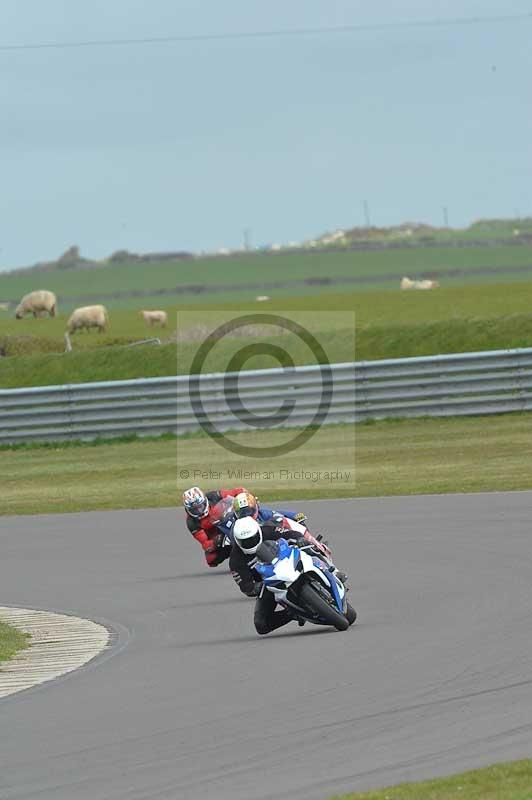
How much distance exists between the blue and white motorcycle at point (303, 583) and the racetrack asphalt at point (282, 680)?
0.80 feet

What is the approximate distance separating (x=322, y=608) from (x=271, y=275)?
9458 centimetres

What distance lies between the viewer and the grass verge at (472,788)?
7031mm

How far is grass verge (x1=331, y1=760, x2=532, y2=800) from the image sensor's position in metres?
7.03

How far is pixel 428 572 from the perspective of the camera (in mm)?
14758

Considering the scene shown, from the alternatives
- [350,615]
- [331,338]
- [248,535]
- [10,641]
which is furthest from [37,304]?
[350,615]

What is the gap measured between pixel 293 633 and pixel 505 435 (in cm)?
1460

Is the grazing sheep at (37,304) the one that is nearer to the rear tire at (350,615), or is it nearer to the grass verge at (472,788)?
the rear tire at (350,615)

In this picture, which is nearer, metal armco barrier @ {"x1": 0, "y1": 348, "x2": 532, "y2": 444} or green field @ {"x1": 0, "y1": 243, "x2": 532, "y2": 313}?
metal armco barrier @ {"x1": 0, "y1": 348, "x2": 532, "y2": 444}

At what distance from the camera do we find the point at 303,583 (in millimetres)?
12047

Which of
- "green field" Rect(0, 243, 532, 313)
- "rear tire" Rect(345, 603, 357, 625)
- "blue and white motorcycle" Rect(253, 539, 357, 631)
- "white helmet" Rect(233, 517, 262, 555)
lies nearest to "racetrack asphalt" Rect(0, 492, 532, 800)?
"rear tire" Rect(345, 603, 357, 625)

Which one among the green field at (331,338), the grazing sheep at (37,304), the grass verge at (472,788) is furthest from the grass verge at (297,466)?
the grazing sheep at (37,304)

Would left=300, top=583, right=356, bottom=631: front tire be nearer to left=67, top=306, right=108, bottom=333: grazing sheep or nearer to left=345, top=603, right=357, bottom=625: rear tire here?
left=345, top=603, right=357, bottom=625: rear tire

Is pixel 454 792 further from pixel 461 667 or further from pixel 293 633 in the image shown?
pixel 293 633

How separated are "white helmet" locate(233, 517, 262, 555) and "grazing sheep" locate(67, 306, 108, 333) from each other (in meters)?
30.7
